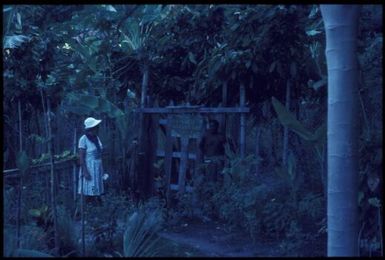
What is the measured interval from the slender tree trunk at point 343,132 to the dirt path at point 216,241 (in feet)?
6.81

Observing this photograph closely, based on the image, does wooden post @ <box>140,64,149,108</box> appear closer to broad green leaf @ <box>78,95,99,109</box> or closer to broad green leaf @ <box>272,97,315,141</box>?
broad green leaf @ <box>78,95,99,109</box>

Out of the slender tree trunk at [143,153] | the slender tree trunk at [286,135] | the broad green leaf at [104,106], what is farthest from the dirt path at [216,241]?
the broad green leaf at [104,106]

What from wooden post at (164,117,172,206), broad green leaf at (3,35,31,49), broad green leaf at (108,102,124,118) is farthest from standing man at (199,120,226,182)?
broad green leaf at (3,35,31,49)

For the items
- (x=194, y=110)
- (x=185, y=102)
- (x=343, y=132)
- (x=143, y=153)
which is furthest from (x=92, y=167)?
(x=343, y=132)

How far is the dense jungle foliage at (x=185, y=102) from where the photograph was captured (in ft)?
21.1

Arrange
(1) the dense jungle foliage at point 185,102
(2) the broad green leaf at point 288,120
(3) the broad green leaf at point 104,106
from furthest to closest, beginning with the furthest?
(3) the broad green leaf at point 104,106 → (2) the broad green leaf at point 288,120 → (1) the dense jungle foliage at point 185,102

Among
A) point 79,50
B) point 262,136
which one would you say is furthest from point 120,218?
point 262,136

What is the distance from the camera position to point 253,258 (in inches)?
250

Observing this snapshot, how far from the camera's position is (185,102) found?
38.0 feet

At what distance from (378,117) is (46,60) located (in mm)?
4949

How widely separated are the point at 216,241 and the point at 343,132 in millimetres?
3416

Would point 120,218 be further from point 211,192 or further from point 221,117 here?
point 221,117

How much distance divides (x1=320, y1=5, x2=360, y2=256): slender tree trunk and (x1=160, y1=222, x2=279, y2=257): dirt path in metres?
2.08

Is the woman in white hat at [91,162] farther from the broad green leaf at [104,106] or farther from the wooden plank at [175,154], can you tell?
the wooden plank at [175,154]
